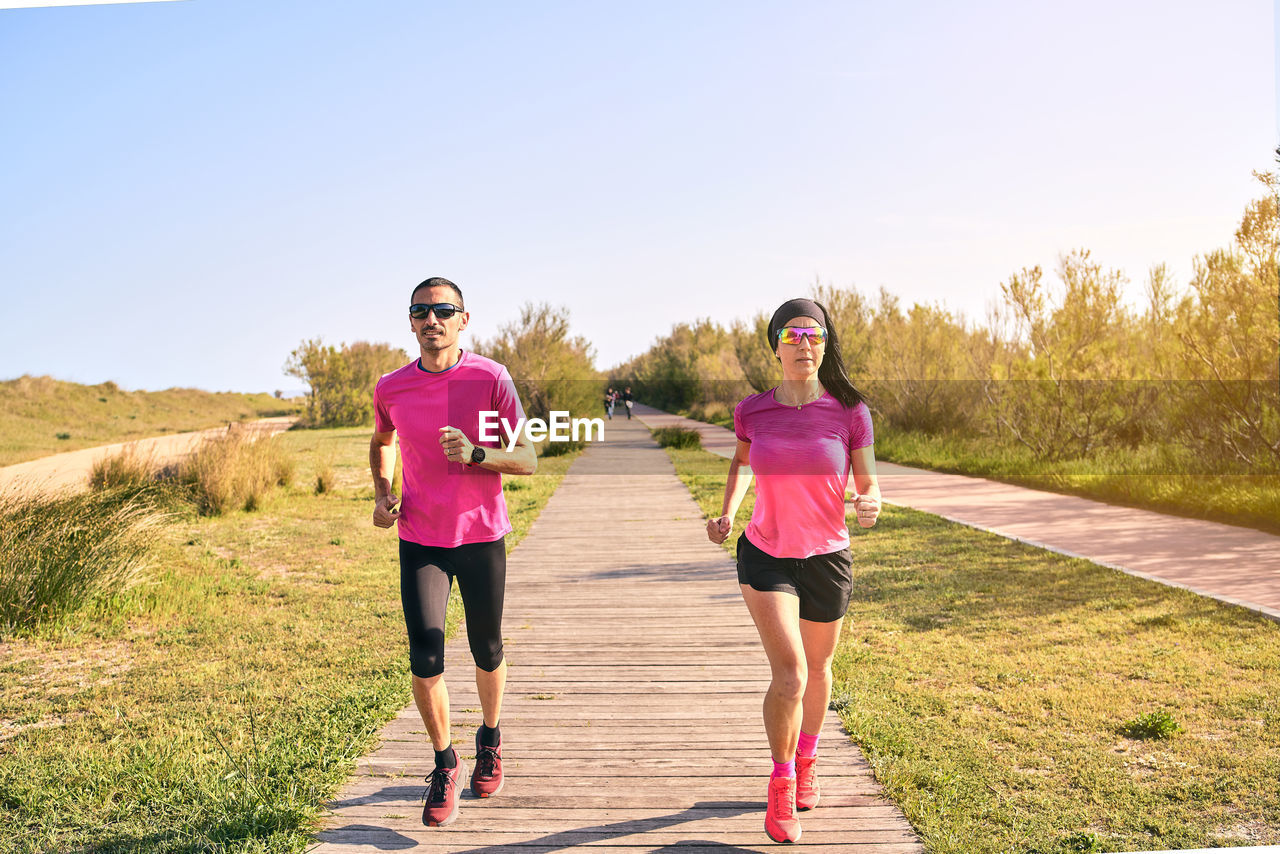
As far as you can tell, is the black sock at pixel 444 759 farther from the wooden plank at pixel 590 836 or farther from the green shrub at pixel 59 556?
the green shrub at pixel 59 556

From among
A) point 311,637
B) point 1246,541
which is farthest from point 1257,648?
point 311,637

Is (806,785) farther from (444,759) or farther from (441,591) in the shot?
(441,591)

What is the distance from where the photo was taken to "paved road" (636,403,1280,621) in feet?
24.1

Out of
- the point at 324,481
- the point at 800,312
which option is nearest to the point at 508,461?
the point at 800,312

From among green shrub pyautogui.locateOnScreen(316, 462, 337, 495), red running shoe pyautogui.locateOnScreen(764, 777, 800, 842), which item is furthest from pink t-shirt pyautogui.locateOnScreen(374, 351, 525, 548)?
green shrub pyautogui.locateOnScreen(316, 462, 337, 495)

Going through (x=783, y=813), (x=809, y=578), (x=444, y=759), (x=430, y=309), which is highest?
(x=430, y=309)

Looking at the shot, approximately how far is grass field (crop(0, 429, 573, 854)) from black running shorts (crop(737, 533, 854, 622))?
186cm

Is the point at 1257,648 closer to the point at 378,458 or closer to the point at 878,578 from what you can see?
the point at 878,578

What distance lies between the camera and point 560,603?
6.89 meters

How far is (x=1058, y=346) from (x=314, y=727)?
1473 cm

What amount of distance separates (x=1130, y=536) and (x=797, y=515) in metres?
8.23

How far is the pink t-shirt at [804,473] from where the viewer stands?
2826 millimetres

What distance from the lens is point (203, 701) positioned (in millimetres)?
5086

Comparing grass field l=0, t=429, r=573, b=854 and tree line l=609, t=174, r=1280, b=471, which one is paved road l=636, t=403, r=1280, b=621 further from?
grass field l=0, t=429, r=573, b=854
